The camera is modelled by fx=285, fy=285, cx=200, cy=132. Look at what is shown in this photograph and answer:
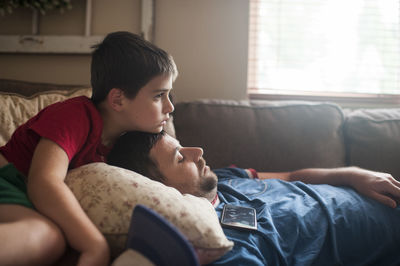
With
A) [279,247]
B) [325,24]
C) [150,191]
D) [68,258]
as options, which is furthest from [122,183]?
[325,24]

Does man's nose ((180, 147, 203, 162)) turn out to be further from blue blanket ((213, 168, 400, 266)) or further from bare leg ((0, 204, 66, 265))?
bare leg ((0, 204, 66, 265))

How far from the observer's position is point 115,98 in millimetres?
1002

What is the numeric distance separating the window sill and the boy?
3.80 ft

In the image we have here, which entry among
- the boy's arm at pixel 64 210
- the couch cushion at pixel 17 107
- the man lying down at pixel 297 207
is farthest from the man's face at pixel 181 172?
the couch cushion at pixel 17 107

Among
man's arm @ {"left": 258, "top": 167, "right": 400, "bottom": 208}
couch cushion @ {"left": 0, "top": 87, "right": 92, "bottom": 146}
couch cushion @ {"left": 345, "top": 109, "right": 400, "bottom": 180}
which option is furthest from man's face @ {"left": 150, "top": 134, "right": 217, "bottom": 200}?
couch cushion @ {"left": 345, "top": 109, "right": 400, "bottom": 180}

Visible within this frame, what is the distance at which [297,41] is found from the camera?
6.81 ft

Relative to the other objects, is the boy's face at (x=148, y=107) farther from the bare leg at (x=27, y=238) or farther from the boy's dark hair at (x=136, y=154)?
the bare leg at (x=27, y=238)

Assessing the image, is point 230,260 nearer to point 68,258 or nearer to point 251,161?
point 68,258

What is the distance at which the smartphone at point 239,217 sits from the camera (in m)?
0.83

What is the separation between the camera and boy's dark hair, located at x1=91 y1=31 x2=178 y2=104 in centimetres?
97

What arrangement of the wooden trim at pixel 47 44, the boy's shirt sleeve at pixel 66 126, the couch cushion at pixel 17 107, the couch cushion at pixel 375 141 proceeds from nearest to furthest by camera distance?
the boy's shirt sleeve at pixel 66 126 → the couch cushion at pixel 17 107 → the couch cushion at pixel 375 141 → the wooden trim at pixel 47 44

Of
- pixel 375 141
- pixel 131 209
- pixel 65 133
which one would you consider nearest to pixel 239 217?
pixel 131 209

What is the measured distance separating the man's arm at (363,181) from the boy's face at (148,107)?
0.72 m

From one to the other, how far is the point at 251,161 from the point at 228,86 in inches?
24.6
